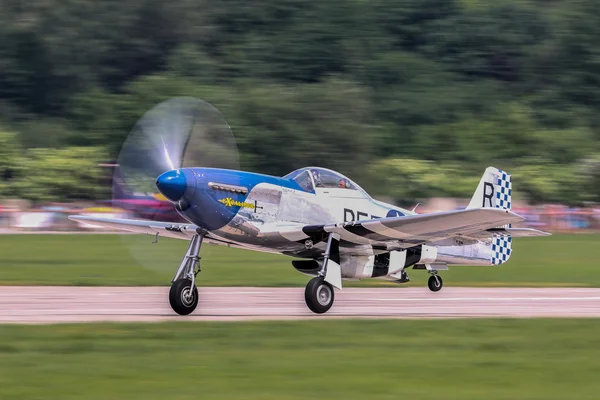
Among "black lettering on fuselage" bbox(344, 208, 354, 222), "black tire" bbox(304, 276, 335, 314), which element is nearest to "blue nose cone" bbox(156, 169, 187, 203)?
"black tire" bbox(304, 276, 335, 314)

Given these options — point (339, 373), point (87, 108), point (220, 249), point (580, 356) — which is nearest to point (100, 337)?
point (339, 373)

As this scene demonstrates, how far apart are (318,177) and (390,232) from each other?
1498mm

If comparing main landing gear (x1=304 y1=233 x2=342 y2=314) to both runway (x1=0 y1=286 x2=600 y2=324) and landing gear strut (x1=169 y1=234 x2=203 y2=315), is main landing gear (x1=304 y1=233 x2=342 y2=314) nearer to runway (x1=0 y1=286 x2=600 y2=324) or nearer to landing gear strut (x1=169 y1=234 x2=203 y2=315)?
runway (x1=0 y1=286 x2=600 y2=324)

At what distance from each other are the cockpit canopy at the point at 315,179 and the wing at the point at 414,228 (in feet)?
2.81

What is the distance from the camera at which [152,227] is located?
16484 mm

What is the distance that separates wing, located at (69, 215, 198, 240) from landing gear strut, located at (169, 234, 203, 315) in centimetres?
84

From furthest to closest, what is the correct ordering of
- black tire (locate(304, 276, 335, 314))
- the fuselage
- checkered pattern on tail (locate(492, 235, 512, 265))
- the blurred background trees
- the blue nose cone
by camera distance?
the blurred background trees
checkered pattern on tail (locate(492, 235, 512, 265))
black tire (locate(304, 276, 335, 314))
the fuselage
the blue nose cone

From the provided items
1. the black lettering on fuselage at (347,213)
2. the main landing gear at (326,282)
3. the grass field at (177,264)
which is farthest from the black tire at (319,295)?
the grass field at (177,264)

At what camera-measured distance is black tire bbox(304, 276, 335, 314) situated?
15.2 m

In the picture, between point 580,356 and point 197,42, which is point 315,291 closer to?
point 580,356

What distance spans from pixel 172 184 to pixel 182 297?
168 cm

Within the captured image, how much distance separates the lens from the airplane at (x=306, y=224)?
1462cm

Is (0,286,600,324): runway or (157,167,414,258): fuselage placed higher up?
(157,167,414,258): fuselage

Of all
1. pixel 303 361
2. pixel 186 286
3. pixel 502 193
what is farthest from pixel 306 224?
pixel 303 361
